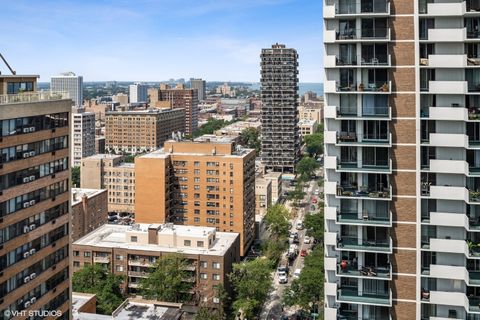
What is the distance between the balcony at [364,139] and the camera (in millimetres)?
29422

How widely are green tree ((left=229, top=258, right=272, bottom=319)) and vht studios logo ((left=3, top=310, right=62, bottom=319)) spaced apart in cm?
2710

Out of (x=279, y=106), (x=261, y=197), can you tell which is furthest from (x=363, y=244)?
(x=279, y=106)

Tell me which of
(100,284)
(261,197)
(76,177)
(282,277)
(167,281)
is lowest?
(282,277)

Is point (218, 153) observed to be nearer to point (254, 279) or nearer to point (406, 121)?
point (254, 279)

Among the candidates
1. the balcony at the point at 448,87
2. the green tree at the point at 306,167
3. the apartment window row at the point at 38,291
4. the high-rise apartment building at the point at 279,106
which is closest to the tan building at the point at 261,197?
the green tree at the point at 306,167

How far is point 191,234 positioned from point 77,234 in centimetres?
3225

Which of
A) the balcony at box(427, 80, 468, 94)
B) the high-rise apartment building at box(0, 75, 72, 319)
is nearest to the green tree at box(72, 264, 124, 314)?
the high-rise apartment building at box(0, 75, 72, 319)

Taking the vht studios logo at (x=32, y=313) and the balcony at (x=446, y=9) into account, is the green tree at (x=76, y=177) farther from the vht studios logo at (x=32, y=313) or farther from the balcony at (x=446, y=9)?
the balcony at (x=446, y=9)

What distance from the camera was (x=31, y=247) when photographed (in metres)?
30.4

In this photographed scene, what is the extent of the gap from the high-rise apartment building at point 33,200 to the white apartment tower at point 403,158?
17350mm

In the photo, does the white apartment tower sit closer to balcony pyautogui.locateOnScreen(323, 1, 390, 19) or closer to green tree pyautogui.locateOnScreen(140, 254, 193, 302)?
balcony pyautogui.locateOnScreen(323, 1, 390, 19)

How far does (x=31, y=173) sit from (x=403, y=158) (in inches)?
869

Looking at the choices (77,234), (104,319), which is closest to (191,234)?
(104,319)

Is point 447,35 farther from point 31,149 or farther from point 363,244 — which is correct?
point 31,149
